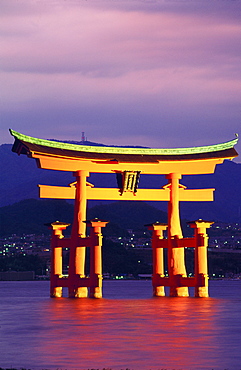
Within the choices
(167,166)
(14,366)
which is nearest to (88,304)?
(167,166)

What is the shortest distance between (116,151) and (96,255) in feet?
19.4

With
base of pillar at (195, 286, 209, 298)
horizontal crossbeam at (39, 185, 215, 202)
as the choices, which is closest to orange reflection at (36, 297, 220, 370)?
base of pillar at (195, 286, 209, 298)

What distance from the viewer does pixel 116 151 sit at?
1703 inches

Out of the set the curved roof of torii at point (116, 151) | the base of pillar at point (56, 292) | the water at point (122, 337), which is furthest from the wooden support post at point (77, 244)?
the water at point (122, 337)

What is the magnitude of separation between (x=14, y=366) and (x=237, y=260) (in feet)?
483

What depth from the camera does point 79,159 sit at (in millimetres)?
41656

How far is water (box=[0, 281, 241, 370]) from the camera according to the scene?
18.3 m

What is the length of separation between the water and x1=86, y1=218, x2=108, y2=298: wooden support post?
3049 millimetres

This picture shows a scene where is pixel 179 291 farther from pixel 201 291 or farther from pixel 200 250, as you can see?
pixel 200 250

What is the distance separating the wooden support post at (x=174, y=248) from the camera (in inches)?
1695

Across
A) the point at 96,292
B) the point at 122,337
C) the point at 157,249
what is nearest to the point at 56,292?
the point at 96,292

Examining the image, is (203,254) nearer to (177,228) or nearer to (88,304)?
(177,228)

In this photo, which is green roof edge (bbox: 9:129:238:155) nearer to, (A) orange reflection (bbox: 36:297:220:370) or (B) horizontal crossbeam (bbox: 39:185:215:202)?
(B) horizontal crossbeam (bbox: 39:185:215:202)

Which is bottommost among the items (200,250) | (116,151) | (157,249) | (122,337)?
(122,337)
